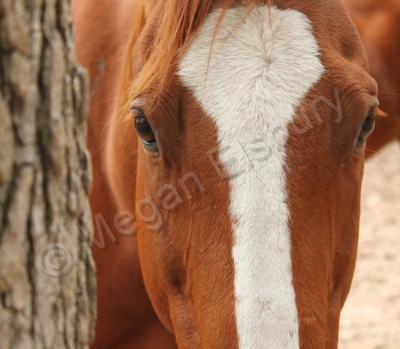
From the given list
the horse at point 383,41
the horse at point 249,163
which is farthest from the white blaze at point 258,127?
the horse at point 383,41

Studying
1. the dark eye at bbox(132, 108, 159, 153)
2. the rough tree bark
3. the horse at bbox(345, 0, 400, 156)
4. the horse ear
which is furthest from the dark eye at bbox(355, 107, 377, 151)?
the horse at bbox(345, 0, 400, 156)

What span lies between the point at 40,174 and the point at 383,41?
2342 mm

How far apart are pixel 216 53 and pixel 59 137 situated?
72 centimetres

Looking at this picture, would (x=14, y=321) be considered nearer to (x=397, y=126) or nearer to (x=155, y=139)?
(x=155, y=139)

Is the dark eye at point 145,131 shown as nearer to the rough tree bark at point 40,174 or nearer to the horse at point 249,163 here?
the horse at point 249,163

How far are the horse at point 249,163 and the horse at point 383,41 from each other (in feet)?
3.82

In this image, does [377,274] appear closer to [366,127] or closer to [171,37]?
[366,127]

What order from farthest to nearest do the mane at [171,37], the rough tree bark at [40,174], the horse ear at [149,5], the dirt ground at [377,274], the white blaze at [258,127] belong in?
the dirt ground at [377,274] → the horse ear at [149,5] → the mane at [171,37] → the white blaze at [258,127] → the rough tree bark at [40,174]

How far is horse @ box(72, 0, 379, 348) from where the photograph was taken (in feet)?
5.98

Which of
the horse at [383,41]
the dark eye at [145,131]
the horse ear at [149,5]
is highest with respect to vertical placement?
the horse ear at [149,5]

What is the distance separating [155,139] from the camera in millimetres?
2145

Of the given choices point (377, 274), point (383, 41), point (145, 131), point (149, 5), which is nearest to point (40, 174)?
point (145, 131)

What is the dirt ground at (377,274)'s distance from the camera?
201 inches

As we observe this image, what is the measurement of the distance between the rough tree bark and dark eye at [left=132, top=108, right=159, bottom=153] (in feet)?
1.95
